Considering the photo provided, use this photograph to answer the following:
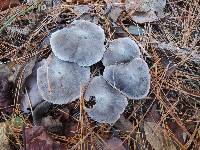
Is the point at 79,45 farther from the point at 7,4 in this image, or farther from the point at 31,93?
the point at 7,4

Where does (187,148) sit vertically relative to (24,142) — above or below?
below

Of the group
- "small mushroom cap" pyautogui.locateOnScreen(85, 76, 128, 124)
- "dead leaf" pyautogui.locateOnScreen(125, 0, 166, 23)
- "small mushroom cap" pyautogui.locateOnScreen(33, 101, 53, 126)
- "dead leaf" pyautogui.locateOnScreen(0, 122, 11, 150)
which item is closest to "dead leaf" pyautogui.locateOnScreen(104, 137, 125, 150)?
"small mushroom cap" pyautogui.locateOnScreen(85, 76, 128, 124)

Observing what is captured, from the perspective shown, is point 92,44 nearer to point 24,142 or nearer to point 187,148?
point 24,142

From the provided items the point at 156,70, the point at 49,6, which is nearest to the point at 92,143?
the point at 156,70

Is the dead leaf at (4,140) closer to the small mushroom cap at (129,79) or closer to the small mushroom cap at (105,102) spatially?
the small mushroom cap at (105,102)

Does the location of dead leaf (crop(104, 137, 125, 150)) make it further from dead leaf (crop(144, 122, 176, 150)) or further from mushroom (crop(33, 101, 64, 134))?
mushroom (crop(33, 101, 64, 134))

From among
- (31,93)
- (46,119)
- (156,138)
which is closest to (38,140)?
(46,119)
